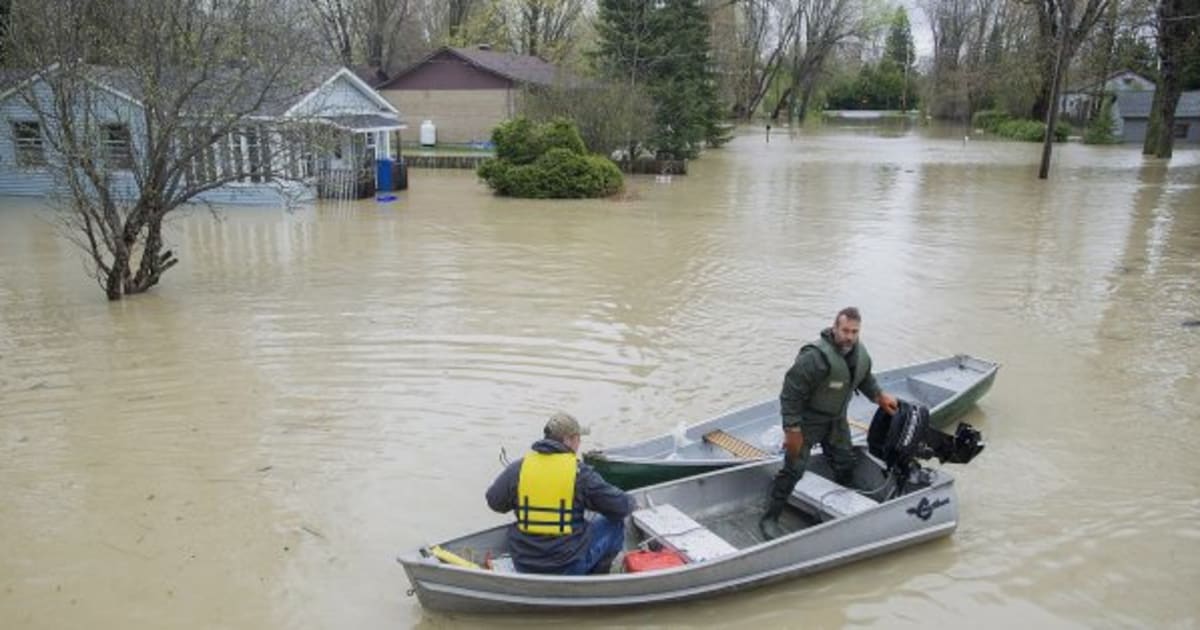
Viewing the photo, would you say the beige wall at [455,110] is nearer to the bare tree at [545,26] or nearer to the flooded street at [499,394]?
the bare tree at [545,26]

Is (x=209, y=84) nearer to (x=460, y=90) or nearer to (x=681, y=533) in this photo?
(x=681, y=533)

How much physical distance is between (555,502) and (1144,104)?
61223 millimetres

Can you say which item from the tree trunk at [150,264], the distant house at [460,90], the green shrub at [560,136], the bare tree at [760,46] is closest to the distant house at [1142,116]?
the bare tree at [760,46]

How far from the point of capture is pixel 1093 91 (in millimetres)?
53312

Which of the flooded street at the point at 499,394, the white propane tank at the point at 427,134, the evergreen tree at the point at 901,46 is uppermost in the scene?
the evergreen tree at the point at 901,46

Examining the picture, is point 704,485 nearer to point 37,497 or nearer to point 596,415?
point 596,415

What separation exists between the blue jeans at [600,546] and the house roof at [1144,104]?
191 ft

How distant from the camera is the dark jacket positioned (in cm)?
571

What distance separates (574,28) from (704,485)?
2328 inches

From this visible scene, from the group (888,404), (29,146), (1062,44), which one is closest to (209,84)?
(29,146)

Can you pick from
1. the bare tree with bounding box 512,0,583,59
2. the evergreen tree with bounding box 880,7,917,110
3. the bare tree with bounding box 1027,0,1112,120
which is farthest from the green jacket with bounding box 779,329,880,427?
the evergreen tree with bounding box 880,7,917,110

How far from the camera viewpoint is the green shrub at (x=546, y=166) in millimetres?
26484

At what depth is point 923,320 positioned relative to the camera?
13.6m

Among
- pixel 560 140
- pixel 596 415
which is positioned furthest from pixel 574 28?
pixel 596 415
